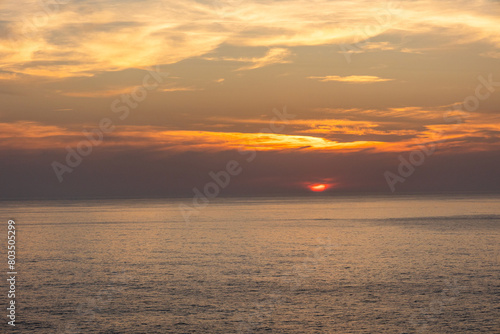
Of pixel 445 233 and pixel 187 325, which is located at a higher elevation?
pixel 445 233

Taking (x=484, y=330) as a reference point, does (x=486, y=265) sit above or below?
above

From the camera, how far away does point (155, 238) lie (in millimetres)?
113312

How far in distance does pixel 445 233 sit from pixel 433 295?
74.1 metres

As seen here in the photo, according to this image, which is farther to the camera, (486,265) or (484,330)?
(486,265)

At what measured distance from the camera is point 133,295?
52.1 meters

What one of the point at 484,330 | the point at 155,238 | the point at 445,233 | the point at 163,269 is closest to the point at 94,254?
the point at 163,269

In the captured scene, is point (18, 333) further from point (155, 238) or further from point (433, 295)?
point (155, 238)

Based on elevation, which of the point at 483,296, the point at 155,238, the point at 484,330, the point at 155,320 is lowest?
the point at 484,330

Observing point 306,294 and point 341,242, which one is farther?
point 341,242

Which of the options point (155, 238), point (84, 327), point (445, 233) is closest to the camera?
point (84, 327)

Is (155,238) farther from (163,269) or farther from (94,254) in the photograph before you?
(163,269)

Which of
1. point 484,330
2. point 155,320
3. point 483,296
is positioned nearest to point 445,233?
point 483,296

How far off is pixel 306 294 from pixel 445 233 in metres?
78.0

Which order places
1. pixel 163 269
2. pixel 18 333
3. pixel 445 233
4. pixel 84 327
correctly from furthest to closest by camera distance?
pixel 445 233 < pixel 163 269 < pixel 84 327 < pixel 18 333
